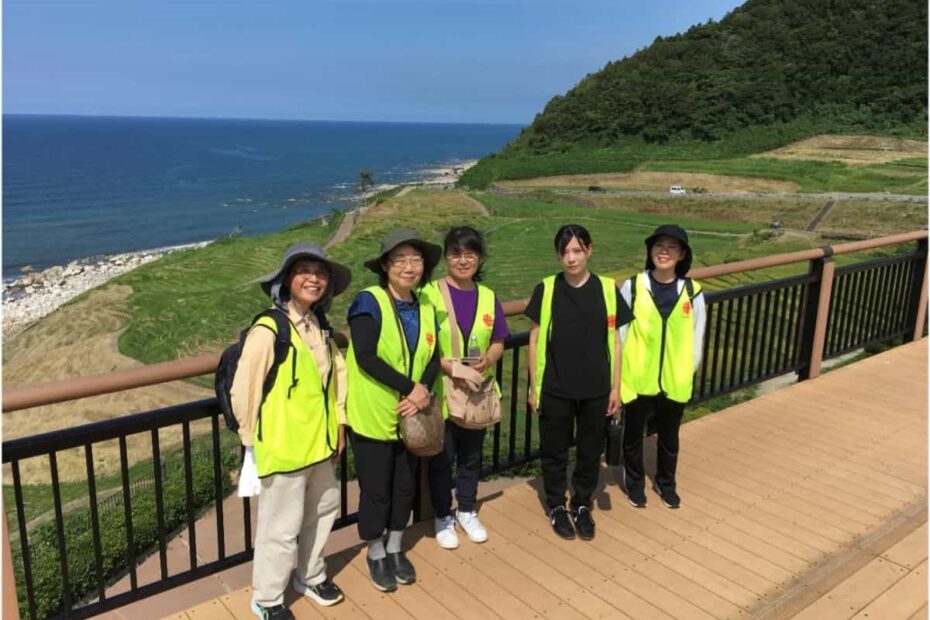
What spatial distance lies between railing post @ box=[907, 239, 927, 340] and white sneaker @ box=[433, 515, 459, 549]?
5.81 metres

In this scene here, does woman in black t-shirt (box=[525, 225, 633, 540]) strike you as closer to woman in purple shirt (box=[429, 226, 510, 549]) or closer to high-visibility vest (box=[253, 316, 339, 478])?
woman in purple shirt (box=[429, 226, 510, 549])

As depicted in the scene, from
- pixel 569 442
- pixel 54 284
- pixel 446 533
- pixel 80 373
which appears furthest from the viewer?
pixel 54 284

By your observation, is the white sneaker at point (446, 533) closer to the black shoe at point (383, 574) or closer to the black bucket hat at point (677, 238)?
the black shoe at point (383, 574)

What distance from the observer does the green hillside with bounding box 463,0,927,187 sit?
80.9 metres

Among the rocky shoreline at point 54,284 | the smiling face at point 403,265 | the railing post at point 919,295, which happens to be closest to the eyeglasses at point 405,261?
the smiling face at point 403,265

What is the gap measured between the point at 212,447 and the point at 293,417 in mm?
2667

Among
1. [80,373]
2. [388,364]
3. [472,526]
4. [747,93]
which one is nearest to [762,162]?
[747,93]

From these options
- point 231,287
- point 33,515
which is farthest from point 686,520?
point 231,287

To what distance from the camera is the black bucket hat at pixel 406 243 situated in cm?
284

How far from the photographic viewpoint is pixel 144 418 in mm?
2746

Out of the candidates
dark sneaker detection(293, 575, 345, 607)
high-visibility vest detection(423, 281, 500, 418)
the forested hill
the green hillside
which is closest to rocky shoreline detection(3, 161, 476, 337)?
dark sneaker detection(293, 575, 345, 607)

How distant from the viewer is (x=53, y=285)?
47.6 meters

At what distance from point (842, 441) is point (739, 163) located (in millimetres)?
73425

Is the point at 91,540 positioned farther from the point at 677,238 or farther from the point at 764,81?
the point at 764,81
